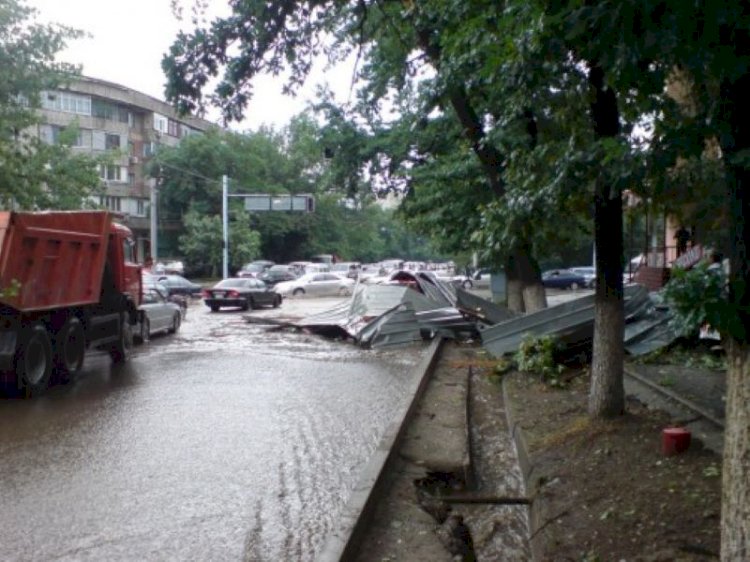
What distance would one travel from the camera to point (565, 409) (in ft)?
34.1

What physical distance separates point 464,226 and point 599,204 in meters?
12.5

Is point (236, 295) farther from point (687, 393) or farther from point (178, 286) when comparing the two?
point (687, 393)

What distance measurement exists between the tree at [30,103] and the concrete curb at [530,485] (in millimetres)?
17328

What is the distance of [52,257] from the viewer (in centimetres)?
1376

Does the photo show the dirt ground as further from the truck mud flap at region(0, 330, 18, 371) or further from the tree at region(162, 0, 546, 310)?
the truck mud flap at region(0, 330, 18, 371)

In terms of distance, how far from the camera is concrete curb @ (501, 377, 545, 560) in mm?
6312

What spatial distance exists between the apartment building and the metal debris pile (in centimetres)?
3947

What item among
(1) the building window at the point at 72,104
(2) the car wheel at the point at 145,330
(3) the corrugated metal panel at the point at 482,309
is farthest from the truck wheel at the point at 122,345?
(1) the building window at the point at 72,104

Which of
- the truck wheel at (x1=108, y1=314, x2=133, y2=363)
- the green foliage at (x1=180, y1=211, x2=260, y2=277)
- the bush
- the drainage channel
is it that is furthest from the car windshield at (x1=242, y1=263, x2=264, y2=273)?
the bush

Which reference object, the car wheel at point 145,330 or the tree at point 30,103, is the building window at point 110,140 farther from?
the car wheel at point 145,330

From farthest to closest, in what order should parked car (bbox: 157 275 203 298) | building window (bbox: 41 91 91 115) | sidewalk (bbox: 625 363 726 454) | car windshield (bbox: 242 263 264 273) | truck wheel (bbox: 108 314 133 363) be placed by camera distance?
building window (bbox: 41 91 91 115), car windshield (bbox: 242 263 264 273), parked car (bbox: 157 275 203 298), truck wheel (bbox: 108 314 133 363), sidewalk (bbox: 625 363 726 454)

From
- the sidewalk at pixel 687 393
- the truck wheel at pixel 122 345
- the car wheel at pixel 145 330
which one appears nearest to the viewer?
the sidewalk at pixel 687 393

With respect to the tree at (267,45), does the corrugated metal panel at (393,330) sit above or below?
below

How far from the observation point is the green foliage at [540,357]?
13.1 metres
